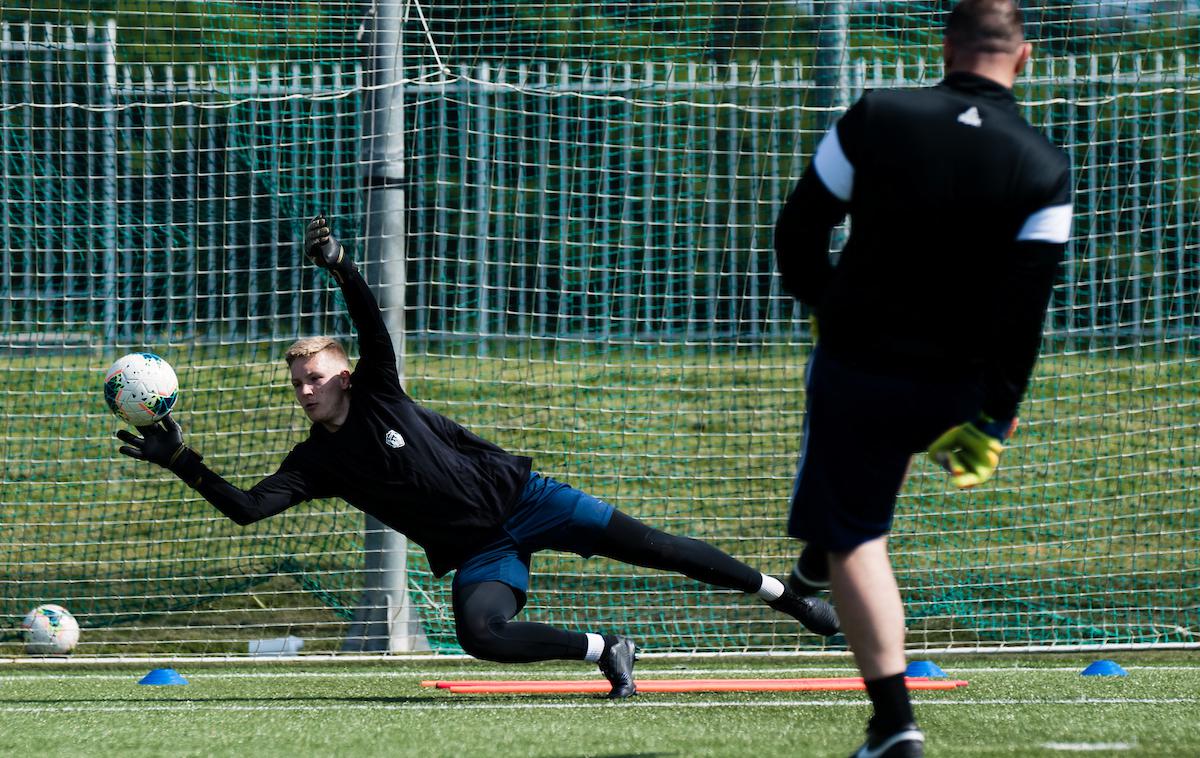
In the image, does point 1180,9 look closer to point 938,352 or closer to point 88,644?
point 938,352

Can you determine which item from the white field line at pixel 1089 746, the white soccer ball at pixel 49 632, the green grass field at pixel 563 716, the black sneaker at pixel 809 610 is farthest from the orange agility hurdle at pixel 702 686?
the white soccer ball at pixel 49 632

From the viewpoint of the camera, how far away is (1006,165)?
2768mm

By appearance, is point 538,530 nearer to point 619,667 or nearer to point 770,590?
point 619,667

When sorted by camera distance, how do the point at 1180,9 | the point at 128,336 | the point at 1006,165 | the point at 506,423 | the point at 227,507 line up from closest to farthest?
the point at 1006,165
the point at 227,507
the point at 1180,9
the point at 128,336
the point at 506,423

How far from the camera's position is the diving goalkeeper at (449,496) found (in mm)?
4555

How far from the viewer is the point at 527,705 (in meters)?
4.45

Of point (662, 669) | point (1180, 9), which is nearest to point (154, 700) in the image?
point (662, 669)

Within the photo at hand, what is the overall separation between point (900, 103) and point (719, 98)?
18.0 feet

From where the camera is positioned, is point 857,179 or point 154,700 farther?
point 154,700

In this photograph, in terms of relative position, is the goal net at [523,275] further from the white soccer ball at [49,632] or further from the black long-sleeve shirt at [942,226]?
the black long-sleeve shirt at [942,226]

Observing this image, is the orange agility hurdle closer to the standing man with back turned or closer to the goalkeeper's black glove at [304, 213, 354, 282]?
the goalkeeper's black glove at [304, 213, 354, 282]

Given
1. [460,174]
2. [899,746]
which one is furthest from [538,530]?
[460,174]

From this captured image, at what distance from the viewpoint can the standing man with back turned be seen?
2.78 m

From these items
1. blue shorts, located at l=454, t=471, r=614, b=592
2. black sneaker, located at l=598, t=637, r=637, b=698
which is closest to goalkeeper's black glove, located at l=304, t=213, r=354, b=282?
blue shorts, located at l=454, t=471, r=614, b=592
